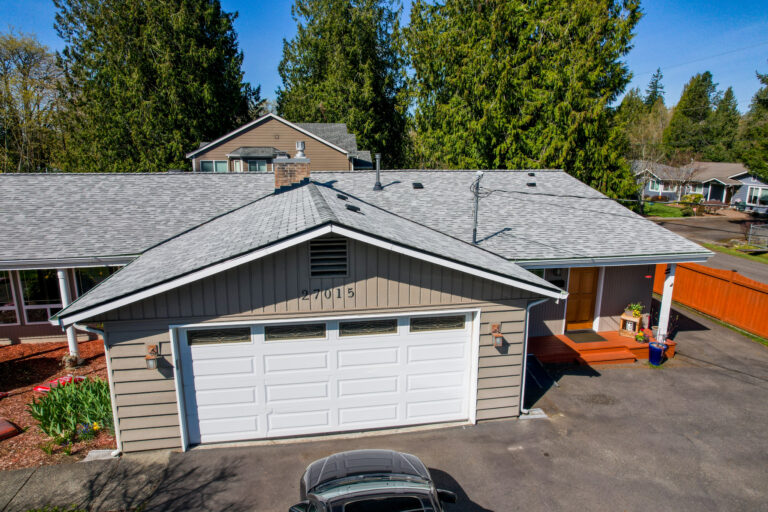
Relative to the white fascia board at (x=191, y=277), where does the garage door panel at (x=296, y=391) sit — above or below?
below

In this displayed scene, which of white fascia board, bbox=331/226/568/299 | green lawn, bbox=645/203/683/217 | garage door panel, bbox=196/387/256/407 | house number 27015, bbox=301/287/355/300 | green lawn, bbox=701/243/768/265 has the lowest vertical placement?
green lawn, bbox=701/243/768/265

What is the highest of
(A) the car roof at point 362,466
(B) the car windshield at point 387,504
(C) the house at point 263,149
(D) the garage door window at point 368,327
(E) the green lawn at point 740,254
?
(C) the house at point 263,149

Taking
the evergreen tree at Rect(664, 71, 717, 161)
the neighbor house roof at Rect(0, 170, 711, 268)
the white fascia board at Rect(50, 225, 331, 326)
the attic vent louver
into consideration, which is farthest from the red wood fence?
the evergreen tree at Rect(664, 71, 717, 161)

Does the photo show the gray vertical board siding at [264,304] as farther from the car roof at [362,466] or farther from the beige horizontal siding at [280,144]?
the beige horizontal siding at [280,144]

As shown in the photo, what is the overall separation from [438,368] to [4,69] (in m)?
43.4

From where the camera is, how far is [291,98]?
149 ft

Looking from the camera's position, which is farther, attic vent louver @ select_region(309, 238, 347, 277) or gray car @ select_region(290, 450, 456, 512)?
attic vent louver @ select_region(309, 238, 347, 277)

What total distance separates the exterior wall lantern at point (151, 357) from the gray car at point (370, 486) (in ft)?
10.4

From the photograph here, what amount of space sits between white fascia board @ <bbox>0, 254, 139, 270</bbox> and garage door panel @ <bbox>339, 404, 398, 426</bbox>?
703 centimetres

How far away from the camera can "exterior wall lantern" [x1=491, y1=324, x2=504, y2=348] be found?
8.34 metres

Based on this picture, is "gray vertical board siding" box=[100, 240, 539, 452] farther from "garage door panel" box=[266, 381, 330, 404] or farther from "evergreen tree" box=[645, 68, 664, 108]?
"evergreen tree" box=[645, 68, 664, 108]

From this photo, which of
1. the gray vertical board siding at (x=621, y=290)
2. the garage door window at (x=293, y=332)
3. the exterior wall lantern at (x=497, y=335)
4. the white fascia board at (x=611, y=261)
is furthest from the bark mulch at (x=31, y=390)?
the gray vertical board siding at (x=621, y=290)

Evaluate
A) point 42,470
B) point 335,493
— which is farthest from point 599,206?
point 42,470

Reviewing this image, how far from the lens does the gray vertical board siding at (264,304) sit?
7.28m
